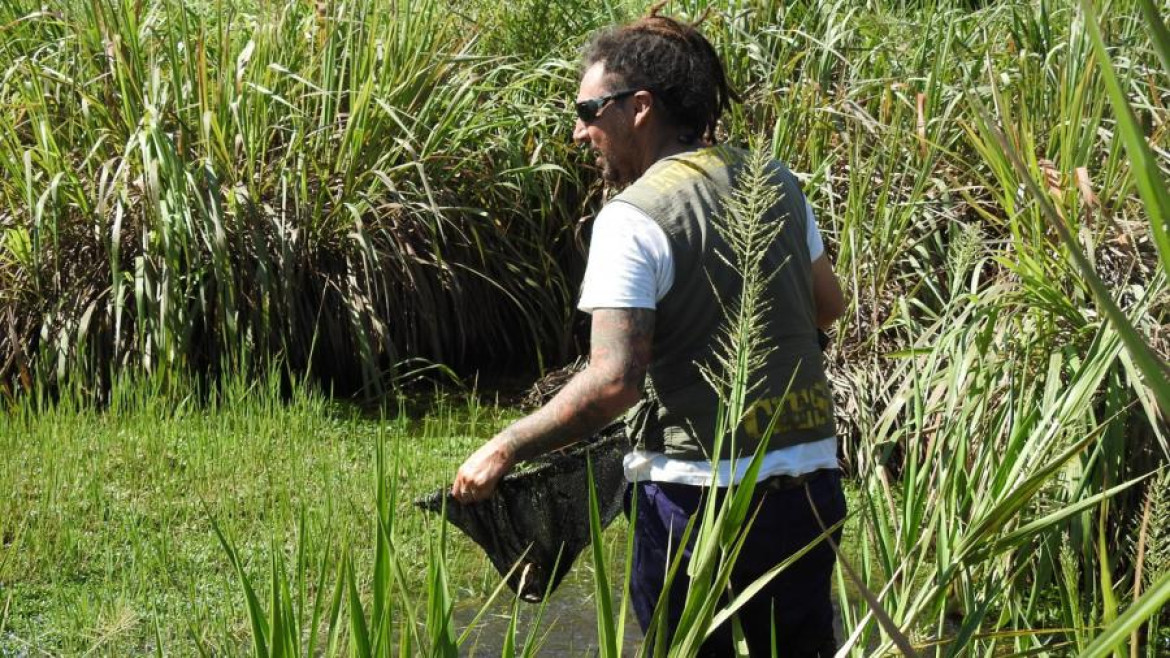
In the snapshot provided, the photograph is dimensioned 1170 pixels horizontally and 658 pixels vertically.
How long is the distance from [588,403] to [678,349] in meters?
0.22

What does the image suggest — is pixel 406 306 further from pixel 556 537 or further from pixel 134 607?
pixel 556 537

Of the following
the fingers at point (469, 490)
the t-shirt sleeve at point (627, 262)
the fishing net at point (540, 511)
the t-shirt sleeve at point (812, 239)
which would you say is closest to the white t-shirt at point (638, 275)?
the t-shirt sleeve at point (627, 262)

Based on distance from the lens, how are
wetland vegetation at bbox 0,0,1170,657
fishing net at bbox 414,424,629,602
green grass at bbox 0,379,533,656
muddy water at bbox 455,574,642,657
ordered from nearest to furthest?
fishing net at bbox 414,424,629,602
green grass at bbox 0,379,533,656
muddy water at bbox 455,574,642,657
wetland vegetation at bbox 0,0,1170,657

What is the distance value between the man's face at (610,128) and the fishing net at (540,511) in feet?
1.82

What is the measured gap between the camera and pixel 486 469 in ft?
8.93

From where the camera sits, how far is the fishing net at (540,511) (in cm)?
284

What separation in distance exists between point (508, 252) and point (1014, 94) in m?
2.42

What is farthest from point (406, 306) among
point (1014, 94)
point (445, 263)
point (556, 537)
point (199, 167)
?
point (556, 537)

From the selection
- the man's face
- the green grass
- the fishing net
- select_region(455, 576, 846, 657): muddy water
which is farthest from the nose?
select_region(455, 576, 846, 657): muddy water

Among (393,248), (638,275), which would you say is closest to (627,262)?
(638,275)

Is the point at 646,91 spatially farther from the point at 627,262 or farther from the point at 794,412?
the point at 794,412

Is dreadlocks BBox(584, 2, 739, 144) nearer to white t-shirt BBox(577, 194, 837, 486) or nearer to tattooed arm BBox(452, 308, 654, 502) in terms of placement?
white t-shirt BBox(577, 194, 837, 486)

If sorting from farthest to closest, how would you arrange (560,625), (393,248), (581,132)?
(393,248), (560,625), (581,132)

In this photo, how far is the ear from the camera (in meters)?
2.86
